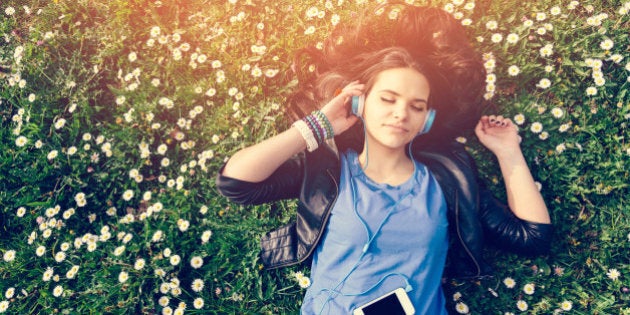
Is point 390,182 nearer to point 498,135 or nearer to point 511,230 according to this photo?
point 511,230

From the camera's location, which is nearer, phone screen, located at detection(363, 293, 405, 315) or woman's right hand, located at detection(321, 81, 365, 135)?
phone screen, located at detection(363, 293, 405, 315)

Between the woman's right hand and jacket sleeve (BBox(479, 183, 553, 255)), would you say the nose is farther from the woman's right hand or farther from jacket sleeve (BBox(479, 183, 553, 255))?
jacket sleeve (BBox(479, 183, 553, 255))

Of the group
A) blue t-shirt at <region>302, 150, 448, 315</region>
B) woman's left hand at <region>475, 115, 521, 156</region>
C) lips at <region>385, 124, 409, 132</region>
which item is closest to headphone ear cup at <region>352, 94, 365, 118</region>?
lips at <region>385, 124, 409, 132</region>

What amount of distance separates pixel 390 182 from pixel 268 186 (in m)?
0.90

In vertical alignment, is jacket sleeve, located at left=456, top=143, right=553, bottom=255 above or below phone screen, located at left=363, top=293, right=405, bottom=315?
above

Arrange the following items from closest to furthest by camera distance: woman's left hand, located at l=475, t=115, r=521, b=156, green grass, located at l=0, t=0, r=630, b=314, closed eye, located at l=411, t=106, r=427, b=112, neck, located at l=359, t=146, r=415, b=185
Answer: closed eye, located at l=411, t=106, r=427, b=112, neck, located at l=359, t=146, r=415, b=185, woman's left hand, located at l=475, t=115, r=521, b=156, green grass, located at l=0, t=0, r=630, b=314

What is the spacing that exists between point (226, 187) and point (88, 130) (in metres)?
2.01

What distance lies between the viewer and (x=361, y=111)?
2.95 metres

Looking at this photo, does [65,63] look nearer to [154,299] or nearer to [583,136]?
[154,299]

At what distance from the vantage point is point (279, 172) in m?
3.08

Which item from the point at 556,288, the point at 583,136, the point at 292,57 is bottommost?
the point at 556,288

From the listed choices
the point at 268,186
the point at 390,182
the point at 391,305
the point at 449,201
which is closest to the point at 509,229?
the point at 449,201

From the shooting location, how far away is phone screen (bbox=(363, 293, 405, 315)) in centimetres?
280

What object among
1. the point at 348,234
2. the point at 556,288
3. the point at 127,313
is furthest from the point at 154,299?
the point at 556,288
